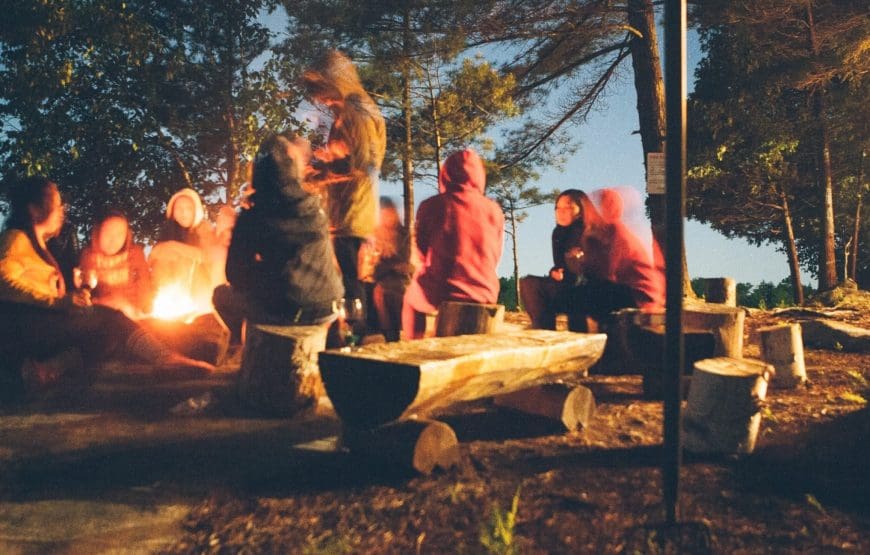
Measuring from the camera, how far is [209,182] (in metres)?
14.5

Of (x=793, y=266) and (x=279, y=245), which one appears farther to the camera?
(x=793, y=266)

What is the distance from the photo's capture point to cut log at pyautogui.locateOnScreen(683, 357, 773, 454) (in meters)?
3.50

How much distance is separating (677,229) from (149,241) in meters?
13.7

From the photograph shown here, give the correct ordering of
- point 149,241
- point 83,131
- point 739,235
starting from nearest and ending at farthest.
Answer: point 83,131 → point 149,241 → point 739,235

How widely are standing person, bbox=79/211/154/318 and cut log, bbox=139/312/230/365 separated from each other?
1.98 feet

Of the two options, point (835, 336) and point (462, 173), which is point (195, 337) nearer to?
point (462, 173)

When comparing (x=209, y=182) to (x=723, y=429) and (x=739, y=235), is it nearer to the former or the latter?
(x=723, y=429)

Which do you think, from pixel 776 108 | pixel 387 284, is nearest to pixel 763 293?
pixel 776 108

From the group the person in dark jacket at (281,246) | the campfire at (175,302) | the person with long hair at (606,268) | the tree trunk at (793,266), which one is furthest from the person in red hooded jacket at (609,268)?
the tree trunk at (793,266)

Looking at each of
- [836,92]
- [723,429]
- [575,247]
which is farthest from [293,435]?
[836,92]

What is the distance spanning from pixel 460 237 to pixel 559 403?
1.74 metres

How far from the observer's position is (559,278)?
612 cm

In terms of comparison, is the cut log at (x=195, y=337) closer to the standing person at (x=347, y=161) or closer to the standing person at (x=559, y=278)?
the standing person at (x=347, y=161)

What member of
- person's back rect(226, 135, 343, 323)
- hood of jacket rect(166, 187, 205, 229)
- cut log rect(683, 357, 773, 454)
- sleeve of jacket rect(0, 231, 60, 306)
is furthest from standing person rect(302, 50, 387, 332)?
cut log rect(683, 357, 773, 454)
